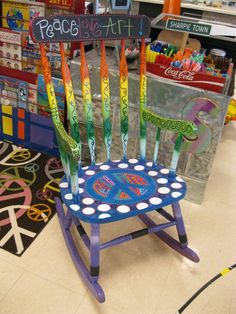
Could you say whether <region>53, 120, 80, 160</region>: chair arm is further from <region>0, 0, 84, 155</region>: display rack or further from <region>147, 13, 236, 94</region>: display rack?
<region>0, 0, 84, 155</region>: display rack

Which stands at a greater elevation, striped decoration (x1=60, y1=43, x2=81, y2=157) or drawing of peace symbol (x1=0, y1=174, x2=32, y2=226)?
striped decoration (x1=60, y1=43, x2=81, y2=157)

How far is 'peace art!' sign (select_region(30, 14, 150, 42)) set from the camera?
1.06 meters

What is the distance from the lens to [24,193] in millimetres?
1590

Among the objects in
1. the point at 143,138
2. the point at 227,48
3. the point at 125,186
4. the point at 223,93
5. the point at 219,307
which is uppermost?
the point at 227,48

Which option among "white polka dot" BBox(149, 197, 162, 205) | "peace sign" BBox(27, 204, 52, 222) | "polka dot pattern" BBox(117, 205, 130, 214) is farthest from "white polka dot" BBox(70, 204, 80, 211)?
"peace sign" BBox(27, 204, 52, 222)

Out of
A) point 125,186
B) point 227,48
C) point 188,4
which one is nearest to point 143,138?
point 125,186

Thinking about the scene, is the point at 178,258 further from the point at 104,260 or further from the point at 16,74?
the point at 16,74

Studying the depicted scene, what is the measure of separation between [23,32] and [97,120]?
584mm

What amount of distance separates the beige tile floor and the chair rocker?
6 cm

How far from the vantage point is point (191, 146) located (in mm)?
1496

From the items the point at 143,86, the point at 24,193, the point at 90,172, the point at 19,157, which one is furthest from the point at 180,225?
the point at 19,157

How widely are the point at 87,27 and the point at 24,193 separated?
2.79 ft

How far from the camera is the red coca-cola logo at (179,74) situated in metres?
1.37

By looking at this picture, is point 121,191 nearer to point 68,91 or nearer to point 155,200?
point 155,200
